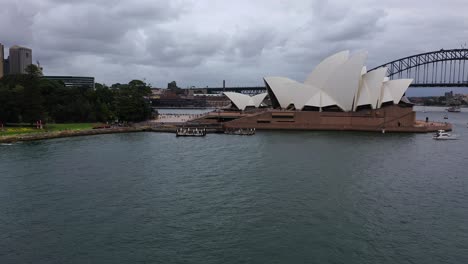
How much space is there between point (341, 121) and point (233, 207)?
120ft

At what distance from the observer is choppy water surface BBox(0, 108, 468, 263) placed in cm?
1230

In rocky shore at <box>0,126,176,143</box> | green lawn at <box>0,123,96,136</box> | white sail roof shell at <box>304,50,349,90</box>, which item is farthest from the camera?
white sail roof shell at <box>304,50,349,90</box>

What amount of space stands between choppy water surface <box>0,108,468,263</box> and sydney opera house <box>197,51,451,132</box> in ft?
62.0

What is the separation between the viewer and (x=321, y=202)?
17.3m

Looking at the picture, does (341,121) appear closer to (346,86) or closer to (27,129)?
(346,86)

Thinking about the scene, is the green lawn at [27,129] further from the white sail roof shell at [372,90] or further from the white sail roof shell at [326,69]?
the white sail roof shell at [372,90]

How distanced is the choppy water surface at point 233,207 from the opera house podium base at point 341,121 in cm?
1858

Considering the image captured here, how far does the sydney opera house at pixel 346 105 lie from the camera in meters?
48.8

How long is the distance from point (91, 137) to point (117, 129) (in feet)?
18.0

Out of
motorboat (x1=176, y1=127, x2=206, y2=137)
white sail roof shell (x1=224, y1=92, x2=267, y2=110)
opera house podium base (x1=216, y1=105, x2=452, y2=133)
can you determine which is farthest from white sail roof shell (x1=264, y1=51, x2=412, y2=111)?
motorboat (x1=176, y1=127, x2=206, y2=137)

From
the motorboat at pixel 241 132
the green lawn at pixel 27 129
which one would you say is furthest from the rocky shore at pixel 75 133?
the motorboat at pixel 241 132

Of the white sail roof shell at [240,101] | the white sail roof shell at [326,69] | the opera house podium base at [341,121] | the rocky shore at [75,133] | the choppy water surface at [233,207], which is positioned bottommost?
the choppy water surface at [233,207]

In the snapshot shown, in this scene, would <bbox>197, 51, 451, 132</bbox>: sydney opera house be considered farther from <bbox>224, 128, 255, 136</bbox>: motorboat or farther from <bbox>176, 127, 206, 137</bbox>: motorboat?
<bbox>176, 127, 206, 137</bbox>: motorboat

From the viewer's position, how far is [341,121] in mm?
50031
